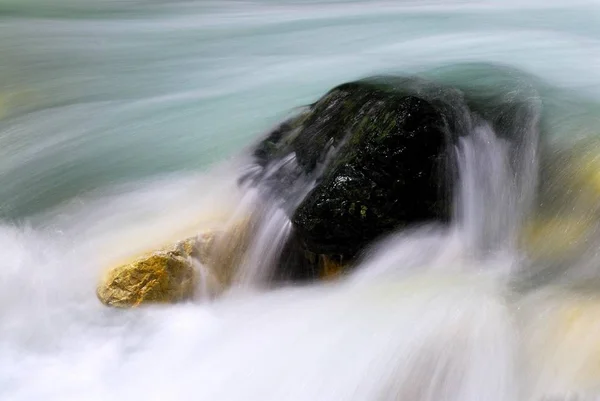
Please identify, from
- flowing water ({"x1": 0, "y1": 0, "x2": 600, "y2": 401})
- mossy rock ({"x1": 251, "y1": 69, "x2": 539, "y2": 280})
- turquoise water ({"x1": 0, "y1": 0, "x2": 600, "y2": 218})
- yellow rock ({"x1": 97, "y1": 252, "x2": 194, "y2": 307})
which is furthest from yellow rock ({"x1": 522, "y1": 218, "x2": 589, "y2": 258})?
yellow rock ({"x1": 97, "y1": 252, "x2": 194, "y2": 307})

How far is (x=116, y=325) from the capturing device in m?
3.63

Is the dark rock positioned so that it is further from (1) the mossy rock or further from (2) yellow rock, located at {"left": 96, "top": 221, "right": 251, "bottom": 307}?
(2) yellow rock, located at {"left": 96, "top": 221, "right": 251, "bottom": 307}

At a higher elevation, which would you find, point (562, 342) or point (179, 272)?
point (179, 272)

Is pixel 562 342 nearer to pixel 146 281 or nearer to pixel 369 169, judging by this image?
pixel 369 169

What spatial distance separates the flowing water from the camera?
2.97m

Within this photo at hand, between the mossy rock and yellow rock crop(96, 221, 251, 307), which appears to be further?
yellow rock crop(96, 221, 251, 307)

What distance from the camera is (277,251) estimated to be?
3781mm

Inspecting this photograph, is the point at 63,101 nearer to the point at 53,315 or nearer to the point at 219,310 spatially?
the point at 53,315

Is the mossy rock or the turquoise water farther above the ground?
the turquoise water

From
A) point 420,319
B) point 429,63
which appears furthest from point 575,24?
point 420,319

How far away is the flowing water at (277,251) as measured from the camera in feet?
9.76

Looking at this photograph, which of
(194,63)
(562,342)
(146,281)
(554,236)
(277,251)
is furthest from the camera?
(194,63)

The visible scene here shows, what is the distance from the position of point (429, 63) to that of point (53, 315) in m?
4.10

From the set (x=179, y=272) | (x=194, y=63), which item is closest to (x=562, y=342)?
(x=179, y=272)
